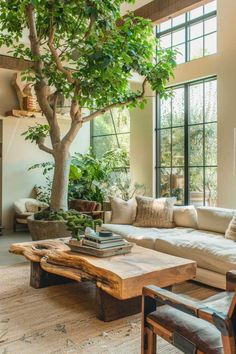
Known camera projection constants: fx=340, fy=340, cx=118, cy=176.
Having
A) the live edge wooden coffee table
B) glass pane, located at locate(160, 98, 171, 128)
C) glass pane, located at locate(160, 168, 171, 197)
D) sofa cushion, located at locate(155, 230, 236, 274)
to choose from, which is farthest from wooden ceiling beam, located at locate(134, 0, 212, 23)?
the live edge wooden coffee table

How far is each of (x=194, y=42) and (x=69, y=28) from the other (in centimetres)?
243

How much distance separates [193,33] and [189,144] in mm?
1865

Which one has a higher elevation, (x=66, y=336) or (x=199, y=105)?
(x=199, y=105)

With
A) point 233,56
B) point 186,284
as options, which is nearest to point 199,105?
point 233,56

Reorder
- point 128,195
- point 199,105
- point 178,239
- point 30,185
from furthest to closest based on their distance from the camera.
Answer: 1. point 30,185
2. point 128,195
3. point 199,105
4. point 178,239

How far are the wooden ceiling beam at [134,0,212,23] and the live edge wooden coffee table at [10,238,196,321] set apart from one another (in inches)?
145

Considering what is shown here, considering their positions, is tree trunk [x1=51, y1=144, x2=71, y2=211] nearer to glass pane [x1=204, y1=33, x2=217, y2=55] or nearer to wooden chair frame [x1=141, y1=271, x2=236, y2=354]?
glass pane [x1=204, y1=33, x2=217, y2=55]

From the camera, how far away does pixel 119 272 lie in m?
2.43

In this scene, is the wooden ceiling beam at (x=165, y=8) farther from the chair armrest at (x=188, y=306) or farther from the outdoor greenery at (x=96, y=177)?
the chair armrest at (x=188, y=306)

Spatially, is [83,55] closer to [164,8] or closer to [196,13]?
[164,8]

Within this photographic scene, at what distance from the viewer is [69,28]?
4227mm

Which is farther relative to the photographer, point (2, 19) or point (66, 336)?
point (2, 19)

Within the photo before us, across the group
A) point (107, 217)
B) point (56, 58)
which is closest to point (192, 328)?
point (107, 217)

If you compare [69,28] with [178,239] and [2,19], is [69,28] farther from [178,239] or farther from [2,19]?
[178,239]
